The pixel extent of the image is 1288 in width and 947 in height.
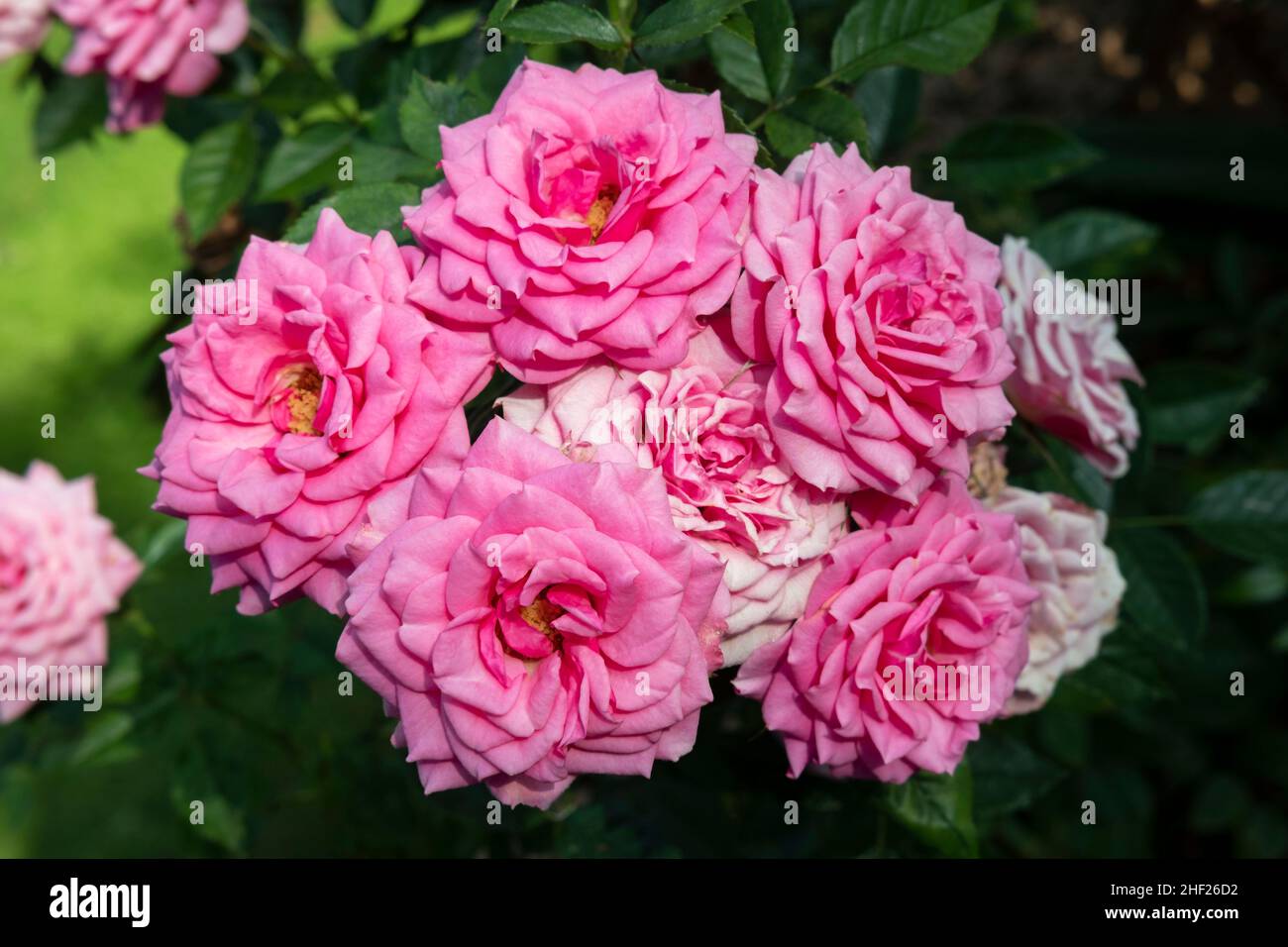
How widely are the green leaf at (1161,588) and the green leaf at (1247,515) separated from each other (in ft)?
0.34

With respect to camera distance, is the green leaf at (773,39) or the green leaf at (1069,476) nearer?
the green leaf at (773,39)

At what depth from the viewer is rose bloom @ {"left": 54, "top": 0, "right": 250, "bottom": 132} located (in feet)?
4.54

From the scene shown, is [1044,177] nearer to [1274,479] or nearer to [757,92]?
[757,92]

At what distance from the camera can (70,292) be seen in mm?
4141

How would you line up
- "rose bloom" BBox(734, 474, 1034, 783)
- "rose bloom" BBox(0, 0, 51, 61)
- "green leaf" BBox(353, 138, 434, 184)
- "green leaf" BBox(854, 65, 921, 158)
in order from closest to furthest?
"rose bloom" BBox(734, 474, 1034, 783) < "green leaf" BBox(353, 138, 434, 184) < "green leaf" BBox(854, 65, 921, 158) < "rose bloom" BBox(0, 0, 51, 61)

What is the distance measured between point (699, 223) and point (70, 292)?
13.0ft

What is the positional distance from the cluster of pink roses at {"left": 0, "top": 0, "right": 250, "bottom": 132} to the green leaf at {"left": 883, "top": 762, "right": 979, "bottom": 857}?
117 centimetres

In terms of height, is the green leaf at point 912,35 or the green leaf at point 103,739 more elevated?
the green leaf at point 912,35

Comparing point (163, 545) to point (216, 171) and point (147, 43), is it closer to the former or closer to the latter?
point (216, 171)

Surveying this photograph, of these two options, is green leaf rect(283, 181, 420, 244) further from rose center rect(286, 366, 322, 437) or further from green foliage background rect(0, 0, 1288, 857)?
rose center rect(286, 366, 322, 437)

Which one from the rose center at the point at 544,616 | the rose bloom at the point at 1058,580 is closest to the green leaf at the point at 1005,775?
the rose bloom at the point at 1058,580

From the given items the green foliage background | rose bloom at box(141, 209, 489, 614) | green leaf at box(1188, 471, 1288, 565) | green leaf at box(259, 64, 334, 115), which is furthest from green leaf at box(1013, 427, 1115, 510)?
green leaf at box(259, 64, 334, 115)

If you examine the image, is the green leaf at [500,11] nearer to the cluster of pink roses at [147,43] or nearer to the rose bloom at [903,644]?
the rose bloom at [903,644]

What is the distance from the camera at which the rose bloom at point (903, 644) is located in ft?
2.86
